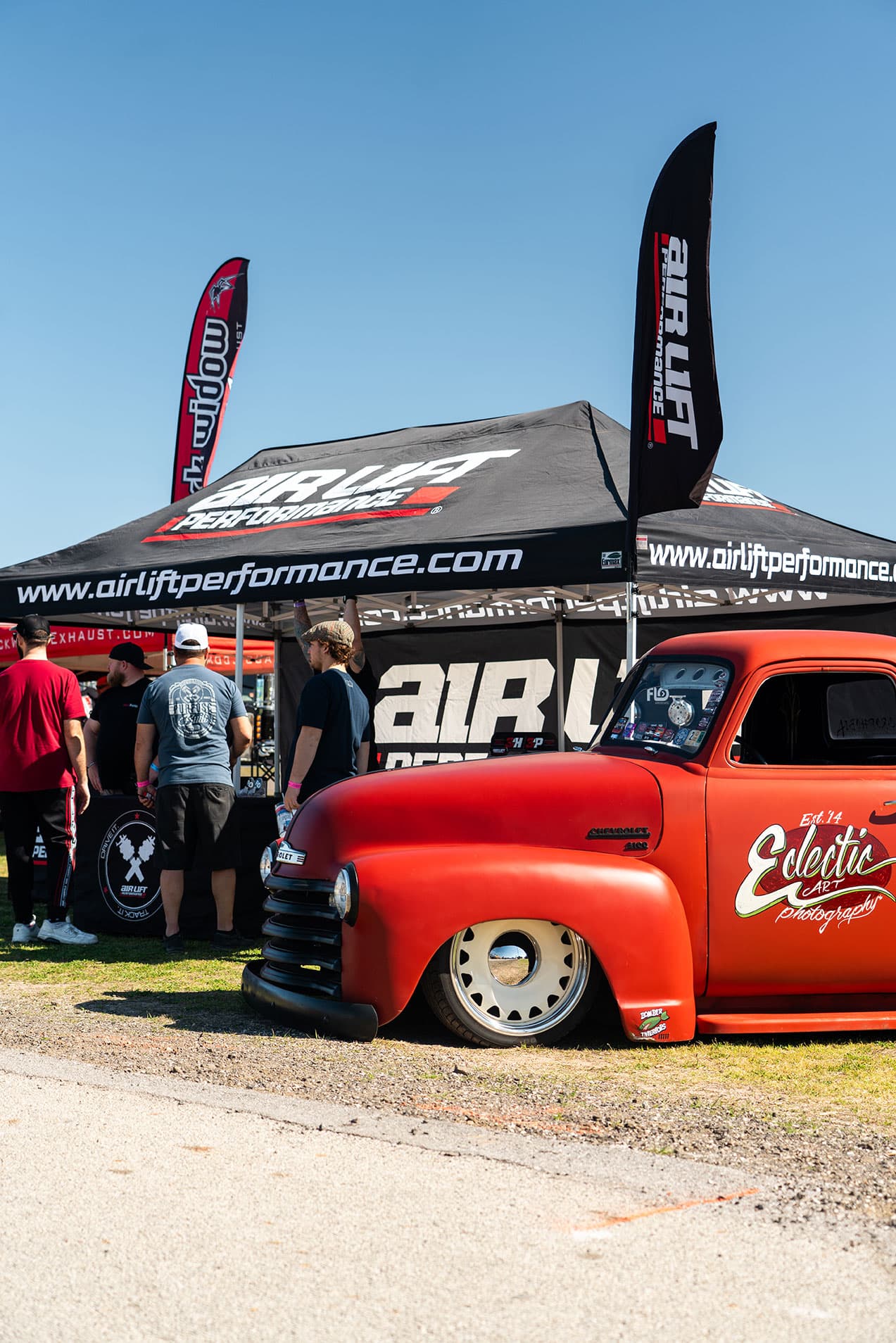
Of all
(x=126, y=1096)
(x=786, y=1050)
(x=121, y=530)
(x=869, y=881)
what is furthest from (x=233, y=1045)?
(x=121, y=530)

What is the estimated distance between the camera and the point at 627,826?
226 inches

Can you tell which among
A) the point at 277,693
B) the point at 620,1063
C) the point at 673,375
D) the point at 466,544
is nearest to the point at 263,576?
the point at 466,544

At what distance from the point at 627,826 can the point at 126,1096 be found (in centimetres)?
230

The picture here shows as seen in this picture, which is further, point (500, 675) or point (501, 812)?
point (500, 675)

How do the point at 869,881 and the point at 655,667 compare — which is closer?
the point at 869,881

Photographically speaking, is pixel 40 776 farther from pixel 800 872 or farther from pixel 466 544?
pixel 800 872

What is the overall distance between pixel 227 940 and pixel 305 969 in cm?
241

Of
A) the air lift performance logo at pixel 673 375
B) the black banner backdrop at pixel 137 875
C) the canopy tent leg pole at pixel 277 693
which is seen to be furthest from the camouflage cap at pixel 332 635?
the canopy tent leg pole at pixel 277 693

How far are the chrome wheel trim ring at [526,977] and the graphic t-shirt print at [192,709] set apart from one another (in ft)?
10.5

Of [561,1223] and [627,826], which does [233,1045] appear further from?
[561,1223]

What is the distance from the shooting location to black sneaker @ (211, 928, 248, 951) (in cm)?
825

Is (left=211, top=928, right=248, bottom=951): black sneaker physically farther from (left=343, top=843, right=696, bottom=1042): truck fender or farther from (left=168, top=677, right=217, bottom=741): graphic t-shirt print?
(left=343, top=843, right=696, bottom=1042): truck fender

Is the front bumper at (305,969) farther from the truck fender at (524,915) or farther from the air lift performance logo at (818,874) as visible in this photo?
the air lift performance logo at (818,874)

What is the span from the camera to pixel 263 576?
10.4 metres
